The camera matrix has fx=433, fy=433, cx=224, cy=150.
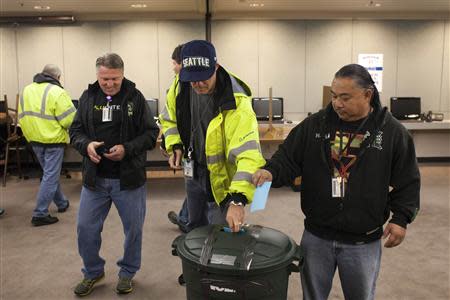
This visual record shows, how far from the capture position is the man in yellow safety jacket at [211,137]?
182 cm

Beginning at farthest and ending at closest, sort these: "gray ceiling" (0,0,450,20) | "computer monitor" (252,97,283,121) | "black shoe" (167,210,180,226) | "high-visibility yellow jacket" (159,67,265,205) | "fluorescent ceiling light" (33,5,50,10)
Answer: "computer monitor" (252,97,283,121), "fluorescent ceiling light" (33,5,50,10), "gray ceiling" (0,0,450,20), "black shoe" (167,210,180,226), "high-visibility yellow jacket" (159,67,265,205)

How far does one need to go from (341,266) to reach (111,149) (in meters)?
1.41

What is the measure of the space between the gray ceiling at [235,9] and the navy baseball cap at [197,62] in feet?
15.3

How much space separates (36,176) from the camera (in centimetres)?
649

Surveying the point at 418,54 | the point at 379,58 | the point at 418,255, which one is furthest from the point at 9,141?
the point at 418,54

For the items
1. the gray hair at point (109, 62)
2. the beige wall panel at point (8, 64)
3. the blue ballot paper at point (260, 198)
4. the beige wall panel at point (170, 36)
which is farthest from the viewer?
the beige wall panel at point (170, 36)

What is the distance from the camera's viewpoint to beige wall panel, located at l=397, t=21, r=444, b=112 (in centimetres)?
750

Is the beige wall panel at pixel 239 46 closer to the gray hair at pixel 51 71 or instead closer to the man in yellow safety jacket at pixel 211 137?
the gray hair at pixel 51 71

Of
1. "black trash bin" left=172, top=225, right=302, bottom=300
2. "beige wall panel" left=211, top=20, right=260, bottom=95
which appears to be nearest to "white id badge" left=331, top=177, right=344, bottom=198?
"black trash bin" left=172, top=225, right=302, bottom=300

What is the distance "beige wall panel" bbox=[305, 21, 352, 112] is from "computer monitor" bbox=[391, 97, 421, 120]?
1099 mm

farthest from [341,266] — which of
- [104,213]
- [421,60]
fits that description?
[421,60]

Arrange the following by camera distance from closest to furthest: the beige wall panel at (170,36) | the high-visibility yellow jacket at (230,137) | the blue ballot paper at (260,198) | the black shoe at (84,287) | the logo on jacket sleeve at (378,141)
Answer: the blue ballot paper at (260,198)
the logo on jacket sleeve at (378,141)
the high-visibility yellow jacket at (230,137)
the black shoe at (84,287)
the beige wall panel at (170,36)

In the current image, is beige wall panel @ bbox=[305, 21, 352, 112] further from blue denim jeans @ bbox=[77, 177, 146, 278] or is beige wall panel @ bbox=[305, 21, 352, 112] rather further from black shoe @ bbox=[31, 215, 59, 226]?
blue denim jeans @ bbox=[77, 177, 146, 278]

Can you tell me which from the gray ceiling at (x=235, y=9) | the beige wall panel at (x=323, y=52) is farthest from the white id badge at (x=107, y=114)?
the beige wall panel at (x=323, y=52)
